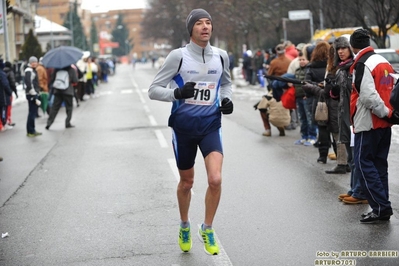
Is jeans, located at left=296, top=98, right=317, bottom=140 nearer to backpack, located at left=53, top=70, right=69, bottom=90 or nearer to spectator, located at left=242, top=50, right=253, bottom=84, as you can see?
backpack, located at left=53, top=70, right=69, bottom=90

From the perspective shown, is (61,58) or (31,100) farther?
(61,58)

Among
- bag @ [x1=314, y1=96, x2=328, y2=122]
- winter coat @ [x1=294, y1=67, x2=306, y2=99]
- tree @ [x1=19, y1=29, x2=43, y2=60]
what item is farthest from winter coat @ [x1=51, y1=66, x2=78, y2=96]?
tree @ [x1=19, y1=29, x2=43, y2=60]

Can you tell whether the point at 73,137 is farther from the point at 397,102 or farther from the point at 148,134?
the point at 397,102

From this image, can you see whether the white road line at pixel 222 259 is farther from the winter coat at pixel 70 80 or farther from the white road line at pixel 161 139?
the winter coat at pixel 70 80

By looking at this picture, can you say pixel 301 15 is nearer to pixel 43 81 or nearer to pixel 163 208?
pixel 43 81

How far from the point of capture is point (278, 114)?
1499 cm

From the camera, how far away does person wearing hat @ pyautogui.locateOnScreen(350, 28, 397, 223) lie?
23.8ft

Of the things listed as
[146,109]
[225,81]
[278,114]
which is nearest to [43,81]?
[146,109]

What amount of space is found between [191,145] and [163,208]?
7.36 feet

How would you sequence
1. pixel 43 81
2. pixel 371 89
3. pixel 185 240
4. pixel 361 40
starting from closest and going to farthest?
pixel 185 240, pixel 371 89, pixel 361 40, pixel 43 81

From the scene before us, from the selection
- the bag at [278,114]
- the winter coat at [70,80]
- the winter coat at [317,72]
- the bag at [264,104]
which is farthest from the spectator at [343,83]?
the winter coat at [70,80]

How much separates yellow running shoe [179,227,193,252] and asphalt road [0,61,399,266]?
0.21 feet

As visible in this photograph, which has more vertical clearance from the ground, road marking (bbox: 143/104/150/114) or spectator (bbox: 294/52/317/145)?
spectator (bbox: 294/52/317/145)

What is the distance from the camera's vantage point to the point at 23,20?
6438 cm
